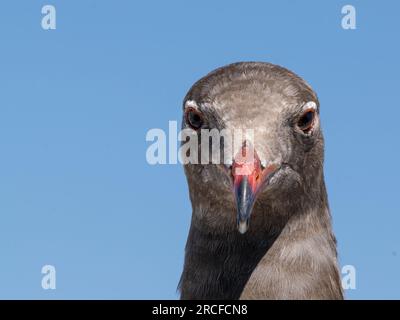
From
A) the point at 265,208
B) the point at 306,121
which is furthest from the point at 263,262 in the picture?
the point at 306,121

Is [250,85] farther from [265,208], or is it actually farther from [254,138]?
[265,208]

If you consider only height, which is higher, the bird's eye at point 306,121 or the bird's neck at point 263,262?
the bird's eye at point 306,121

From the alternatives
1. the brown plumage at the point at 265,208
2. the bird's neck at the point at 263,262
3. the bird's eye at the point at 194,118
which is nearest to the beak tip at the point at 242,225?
the brown plumage at the point at 265,208

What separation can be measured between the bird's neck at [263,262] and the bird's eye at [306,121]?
0.95m

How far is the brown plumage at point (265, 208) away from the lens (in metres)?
18.6

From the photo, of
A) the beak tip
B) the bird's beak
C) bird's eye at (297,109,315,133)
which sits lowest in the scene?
the beak tip

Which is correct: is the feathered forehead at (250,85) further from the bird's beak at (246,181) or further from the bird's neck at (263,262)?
the bird's neck at (263,262)

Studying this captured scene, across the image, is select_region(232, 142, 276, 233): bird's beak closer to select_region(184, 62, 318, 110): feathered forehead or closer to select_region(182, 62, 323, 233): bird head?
select_region(182, 62, 323, 233): bird head

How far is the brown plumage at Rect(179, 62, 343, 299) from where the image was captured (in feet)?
61.2

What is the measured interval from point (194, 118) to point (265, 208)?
53.4 inches

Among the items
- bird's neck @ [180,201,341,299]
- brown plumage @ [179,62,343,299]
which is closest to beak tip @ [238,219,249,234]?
brown plumage @ [179,62,343,299]

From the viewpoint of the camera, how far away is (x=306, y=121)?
19109 millimetres

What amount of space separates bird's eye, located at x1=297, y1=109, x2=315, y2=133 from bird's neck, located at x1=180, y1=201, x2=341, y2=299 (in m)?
0.95
